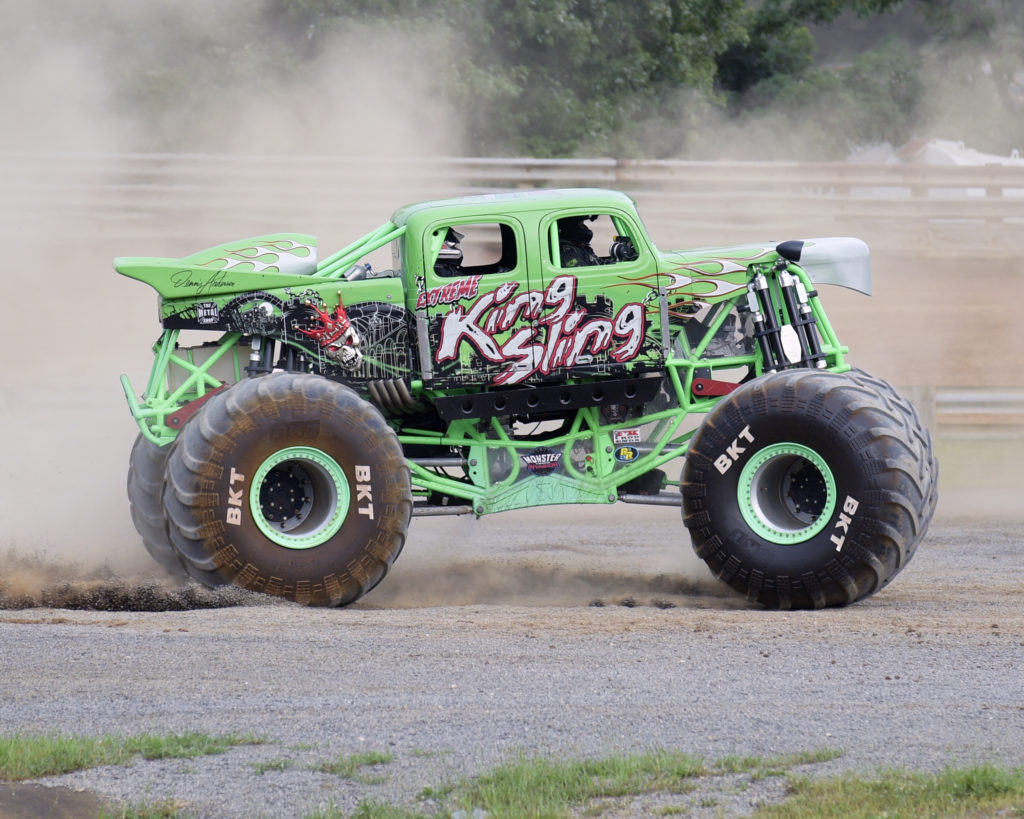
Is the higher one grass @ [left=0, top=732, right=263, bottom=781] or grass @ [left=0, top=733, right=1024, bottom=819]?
grass @ [left=0, top=732, right=263, bottom=781]

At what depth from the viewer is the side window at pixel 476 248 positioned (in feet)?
30.7

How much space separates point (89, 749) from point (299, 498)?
3526mm

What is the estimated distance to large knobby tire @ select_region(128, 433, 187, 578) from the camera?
1020 centimetres

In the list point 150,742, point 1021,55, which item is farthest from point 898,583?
point 1021,55

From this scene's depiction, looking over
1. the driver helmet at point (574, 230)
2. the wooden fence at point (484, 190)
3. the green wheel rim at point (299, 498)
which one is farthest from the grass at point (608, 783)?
the wooden fence at point (484, 190)

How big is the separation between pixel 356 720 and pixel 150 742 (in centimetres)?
90

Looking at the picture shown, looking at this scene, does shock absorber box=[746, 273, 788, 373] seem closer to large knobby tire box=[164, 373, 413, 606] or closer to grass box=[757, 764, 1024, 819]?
large knobby tire box=[164, 373, 413, 606]

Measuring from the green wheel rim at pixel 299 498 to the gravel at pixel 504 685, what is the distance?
498 millimetres

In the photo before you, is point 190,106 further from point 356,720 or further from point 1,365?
point 356,720

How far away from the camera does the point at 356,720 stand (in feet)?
19.8

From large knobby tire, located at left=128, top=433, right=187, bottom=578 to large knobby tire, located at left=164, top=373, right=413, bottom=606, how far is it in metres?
1.51

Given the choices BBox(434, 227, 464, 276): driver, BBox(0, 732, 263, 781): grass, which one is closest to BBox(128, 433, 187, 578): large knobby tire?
BBox(434, 227, 464, 276): driver

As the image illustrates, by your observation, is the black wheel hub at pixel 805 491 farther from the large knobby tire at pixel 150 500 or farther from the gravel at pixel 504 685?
the large knobby tire at pixel 150 500

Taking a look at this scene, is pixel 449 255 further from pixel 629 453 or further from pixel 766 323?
pixel 766 323
